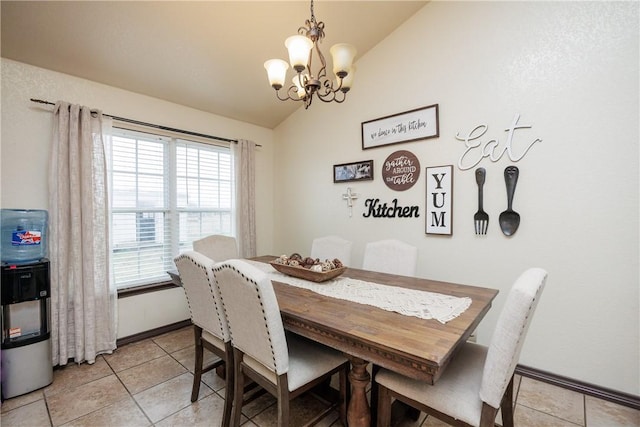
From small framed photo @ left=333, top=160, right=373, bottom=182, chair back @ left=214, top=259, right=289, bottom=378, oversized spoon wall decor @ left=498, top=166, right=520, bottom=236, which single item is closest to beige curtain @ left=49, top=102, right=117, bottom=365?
chair back @ left=214, top=259, right=289, bottom=378

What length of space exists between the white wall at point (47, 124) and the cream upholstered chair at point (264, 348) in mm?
1881

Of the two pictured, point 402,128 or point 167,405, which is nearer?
point 167,405

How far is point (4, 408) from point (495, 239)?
3.74m

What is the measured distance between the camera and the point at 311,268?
2.01m

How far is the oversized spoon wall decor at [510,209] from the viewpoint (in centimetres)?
221

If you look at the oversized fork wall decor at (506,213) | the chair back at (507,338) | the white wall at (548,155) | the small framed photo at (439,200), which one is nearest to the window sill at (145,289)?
the white wall at (548,155)

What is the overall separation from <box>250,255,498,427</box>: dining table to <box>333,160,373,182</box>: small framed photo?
1.64 meters

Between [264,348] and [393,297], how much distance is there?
78cm

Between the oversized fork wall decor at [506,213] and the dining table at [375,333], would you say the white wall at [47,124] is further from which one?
the oversized fork wall decor at [506,213]

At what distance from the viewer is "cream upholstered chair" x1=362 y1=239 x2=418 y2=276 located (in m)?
2.31

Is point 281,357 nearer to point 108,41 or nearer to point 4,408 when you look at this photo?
point 4,408

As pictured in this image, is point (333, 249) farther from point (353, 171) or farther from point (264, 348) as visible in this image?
point (264, 348)

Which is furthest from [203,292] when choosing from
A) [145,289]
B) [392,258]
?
[145,289]

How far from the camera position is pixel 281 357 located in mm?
1310
